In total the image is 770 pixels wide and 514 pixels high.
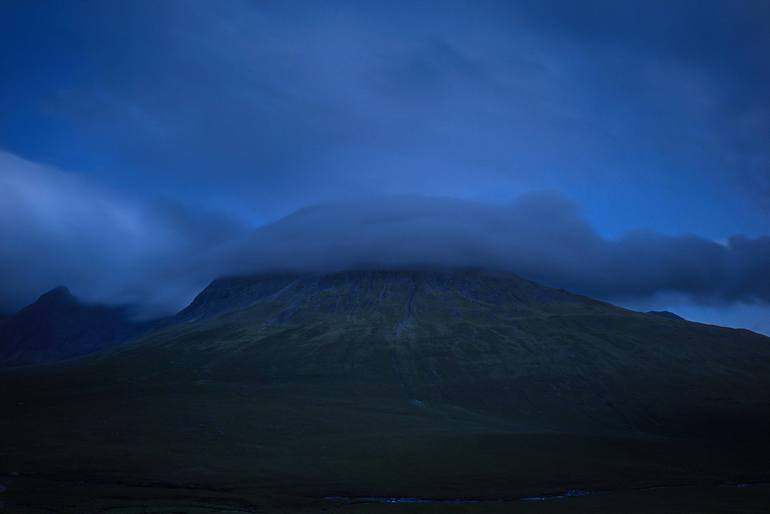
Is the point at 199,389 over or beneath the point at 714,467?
over

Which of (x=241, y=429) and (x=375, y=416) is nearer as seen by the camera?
(x=241, y=429)

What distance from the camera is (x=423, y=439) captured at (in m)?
127

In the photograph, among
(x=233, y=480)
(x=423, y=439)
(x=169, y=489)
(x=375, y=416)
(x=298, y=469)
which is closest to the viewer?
(x=169, y=489)

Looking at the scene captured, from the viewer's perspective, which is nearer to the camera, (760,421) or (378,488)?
(378,488)

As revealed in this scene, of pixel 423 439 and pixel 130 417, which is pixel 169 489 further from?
pixel 130 417

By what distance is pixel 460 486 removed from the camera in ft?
309

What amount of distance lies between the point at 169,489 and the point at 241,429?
49.9 meters

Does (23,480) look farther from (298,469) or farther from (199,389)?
(199,389)

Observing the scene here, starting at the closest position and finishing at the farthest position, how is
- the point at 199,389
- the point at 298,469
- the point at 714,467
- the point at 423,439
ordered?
the point at 298,469 → the point at 714,467 → the point at 423,439 → the point at 199,389

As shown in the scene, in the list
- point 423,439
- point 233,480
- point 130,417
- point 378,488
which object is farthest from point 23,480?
point 423,439

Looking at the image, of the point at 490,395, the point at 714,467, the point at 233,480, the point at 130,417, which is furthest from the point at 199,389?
the point at 714,467

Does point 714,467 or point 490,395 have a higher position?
point 490,395

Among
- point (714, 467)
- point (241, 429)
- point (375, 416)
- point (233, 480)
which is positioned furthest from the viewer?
point (375, 416)

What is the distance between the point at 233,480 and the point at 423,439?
147 ft
